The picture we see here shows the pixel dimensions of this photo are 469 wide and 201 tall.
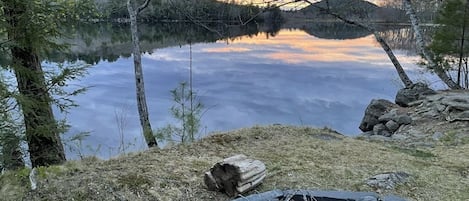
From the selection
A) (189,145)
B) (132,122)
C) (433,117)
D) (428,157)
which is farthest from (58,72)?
(433,117)

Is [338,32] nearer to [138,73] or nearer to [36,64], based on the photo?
[138,73]

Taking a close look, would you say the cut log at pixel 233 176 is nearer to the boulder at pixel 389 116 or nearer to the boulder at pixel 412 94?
the boulder at pixel 389 116

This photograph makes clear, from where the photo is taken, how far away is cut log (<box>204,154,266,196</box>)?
143 inches

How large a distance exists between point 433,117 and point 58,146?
702cm

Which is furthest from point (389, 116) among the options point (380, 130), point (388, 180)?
point (388, 180)

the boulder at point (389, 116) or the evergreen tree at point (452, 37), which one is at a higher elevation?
the evergreen tree at point (452, 37)

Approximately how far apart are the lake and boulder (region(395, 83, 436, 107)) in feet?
4.61

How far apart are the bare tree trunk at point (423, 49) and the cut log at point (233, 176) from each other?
8.33 m

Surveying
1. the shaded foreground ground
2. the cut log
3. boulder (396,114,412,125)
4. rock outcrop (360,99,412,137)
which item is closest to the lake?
rock outcrop (360,99,412,137)

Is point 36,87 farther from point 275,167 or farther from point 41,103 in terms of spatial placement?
point 275,167

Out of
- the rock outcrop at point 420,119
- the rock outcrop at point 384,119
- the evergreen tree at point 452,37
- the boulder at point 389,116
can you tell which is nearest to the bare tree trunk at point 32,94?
the rock outcrop at point 420,119

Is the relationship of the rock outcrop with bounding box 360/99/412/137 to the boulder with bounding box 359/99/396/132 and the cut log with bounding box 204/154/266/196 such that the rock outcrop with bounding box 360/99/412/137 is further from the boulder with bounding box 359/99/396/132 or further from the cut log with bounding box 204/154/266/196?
the cut log with bounding box 204/154/266/196

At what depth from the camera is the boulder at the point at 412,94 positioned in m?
10.6

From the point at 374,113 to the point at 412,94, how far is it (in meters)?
1.41
